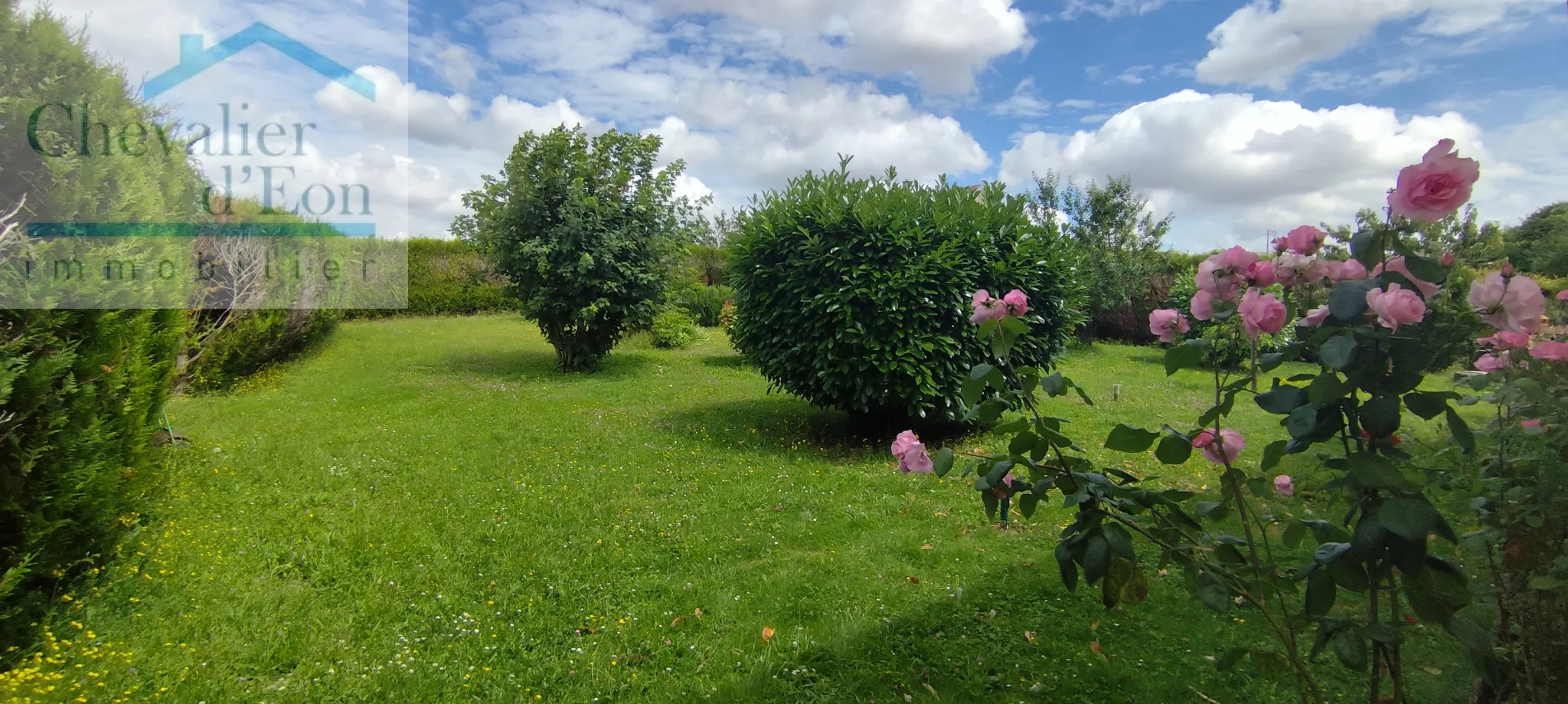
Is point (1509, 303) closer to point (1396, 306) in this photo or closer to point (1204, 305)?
point (1396, 306)

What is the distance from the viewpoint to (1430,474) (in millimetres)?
1932

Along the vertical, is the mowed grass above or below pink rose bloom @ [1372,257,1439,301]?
below

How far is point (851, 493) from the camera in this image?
4988mm

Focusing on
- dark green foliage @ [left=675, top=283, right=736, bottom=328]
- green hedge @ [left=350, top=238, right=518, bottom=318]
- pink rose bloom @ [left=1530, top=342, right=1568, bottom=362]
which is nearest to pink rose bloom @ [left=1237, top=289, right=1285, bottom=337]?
pink rose bloom @ [left=1530, top=342, right=1568, bottom=362]

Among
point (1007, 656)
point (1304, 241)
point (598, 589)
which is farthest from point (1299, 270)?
point (598, 589)

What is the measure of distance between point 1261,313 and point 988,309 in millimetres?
603

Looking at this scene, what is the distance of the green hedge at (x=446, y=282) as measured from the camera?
18859 mm

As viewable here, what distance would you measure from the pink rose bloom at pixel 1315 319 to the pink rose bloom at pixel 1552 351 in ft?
1.65

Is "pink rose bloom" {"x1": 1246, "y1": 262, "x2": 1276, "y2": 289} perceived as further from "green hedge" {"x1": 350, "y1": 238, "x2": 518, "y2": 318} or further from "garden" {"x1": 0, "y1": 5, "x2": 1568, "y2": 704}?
"green hedge" {"x1": 350, "y1": 238, "x2": 518, "y2": 318}

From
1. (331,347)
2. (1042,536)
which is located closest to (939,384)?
(1042,536)

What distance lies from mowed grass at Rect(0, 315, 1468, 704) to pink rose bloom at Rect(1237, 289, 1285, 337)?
2.60 ft

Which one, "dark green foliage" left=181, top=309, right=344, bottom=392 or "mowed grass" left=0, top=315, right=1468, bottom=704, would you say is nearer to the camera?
"mowed grass" left=0, top=315, right=1468, bottom=704

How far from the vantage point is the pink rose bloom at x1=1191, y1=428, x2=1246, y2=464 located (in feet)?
5.47

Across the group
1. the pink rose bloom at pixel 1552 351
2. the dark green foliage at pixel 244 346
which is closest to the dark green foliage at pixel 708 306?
the dark green foliage at pixel 244 346
